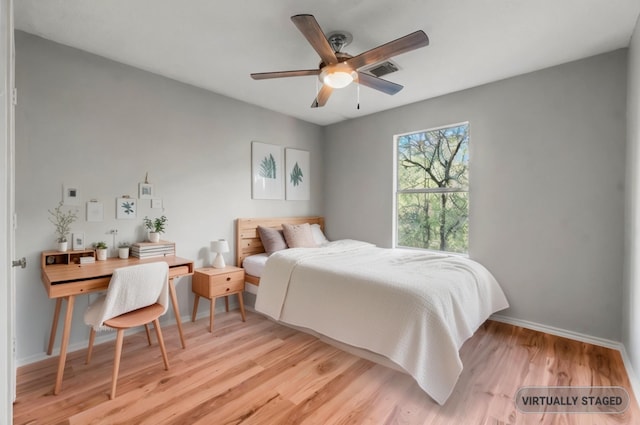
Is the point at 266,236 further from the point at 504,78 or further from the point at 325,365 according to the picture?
the point at 504,78

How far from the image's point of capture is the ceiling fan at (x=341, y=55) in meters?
1.69

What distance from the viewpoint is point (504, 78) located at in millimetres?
2973

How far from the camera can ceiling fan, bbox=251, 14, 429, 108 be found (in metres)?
1.69

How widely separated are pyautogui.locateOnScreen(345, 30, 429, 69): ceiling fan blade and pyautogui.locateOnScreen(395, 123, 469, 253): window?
1837mm

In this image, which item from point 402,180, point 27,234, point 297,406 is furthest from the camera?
point 402,180

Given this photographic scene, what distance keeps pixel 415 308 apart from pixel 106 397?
204 cm

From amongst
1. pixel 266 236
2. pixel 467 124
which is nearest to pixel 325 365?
pixel 266 236

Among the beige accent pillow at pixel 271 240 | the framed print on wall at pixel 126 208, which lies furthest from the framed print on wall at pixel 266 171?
the framed print on wall at pixel 126 208

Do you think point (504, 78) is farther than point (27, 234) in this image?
Yes

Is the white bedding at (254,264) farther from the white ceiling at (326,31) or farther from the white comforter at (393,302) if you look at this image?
A: the white ceiling at (326,31)

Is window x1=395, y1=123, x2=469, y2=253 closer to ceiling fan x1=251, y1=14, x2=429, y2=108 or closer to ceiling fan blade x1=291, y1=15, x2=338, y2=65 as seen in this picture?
ceiling fan x1=251, y1=14, x2=429, y2=108

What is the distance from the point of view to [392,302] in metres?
2.08

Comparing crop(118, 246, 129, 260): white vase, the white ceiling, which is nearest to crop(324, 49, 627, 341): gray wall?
the white ceiling

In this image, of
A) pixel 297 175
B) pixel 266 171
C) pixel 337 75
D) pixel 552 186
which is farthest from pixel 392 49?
pixel 297 175
